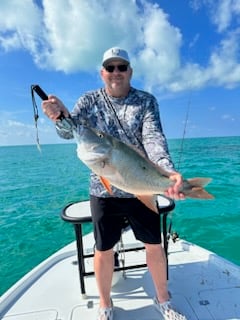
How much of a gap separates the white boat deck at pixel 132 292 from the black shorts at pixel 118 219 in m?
0.82

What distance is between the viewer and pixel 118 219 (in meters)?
2.76

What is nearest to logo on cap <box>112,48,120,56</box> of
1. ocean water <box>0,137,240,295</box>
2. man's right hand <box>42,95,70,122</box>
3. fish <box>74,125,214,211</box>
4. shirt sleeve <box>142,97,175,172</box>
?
shirt sleeve <box>142,97,175,172</box>

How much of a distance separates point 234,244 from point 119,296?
4564 millimetres

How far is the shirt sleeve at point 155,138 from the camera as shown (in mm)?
2361

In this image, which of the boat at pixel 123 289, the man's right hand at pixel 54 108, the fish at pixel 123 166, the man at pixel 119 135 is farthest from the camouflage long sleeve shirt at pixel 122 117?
the boat at pixel 123 289

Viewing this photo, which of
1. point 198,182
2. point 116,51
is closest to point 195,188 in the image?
point 198,182

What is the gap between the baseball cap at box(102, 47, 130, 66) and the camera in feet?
8.38

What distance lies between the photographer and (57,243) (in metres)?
7.81

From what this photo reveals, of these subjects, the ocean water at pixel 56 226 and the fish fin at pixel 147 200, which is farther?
the ocean water at pixel 56 226

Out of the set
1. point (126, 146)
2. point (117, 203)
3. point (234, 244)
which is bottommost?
point (234, 244)

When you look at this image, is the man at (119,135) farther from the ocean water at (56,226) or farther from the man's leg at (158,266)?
the ocean water at (56,226)

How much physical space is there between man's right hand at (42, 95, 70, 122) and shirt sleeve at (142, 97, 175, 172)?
0.75m

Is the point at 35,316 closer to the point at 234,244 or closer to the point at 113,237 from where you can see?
the point at 113,237

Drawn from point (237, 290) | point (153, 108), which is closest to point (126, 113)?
point (153, 108)
